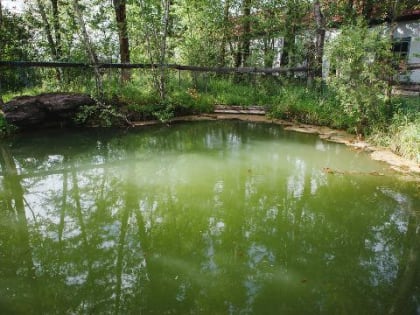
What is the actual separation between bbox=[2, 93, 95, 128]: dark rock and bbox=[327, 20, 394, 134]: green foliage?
274 inches

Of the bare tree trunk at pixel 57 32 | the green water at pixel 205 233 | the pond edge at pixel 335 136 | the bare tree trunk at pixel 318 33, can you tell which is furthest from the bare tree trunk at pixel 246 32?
the green water at pixel 205 233

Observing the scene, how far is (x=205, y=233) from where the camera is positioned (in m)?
4.68

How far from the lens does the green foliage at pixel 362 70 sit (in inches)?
342

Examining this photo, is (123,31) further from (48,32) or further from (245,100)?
(245,100)

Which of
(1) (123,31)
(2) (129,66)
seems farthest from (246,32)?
(2) (129,66)

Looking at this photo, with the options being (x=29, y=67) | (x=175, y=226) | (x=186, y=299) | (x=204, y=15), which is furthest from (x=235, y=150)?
(x=204, y=15)

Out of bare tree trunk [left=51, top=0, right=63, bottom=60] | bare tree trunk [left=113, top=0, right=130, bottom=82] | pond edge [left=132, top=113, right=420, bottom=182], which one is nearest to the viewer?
pond edge [left=132, top=113, right=420, bottom=182]

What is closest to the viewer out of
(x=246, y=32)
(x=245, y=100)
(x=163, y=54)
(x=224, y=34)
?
(x=163, y=54)

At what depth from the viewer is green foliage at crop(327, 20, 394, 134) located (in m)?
8.70

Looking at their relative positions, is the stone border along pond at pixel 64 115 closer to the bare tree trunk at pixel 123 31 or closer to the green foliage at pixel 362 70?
the green foliage at pixel 362 70

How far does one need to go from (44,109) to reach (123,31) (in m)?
4.22

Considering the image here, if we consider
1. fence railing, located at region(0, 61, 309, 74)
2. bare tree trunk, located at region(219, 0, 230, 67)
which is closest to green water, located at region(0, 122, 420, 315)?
fence railing, located at region(0, 61, 309, 74)

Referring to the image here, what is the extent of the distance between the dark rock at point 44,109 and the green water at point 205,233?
5.36ft

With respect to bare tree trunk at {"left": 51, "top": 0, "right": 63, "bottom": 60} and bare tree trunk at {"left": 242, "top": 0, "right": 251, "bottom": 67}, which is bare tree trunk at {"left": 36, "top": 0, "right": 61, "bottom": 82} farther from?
bare tree trunk at {"left": 242, "top": 0, "right": 251, "bottom": 67}
